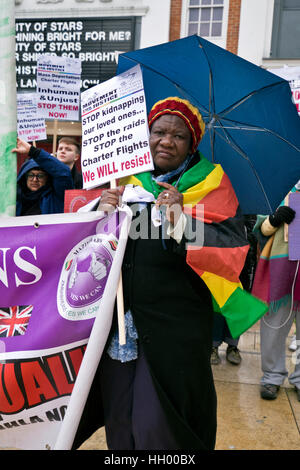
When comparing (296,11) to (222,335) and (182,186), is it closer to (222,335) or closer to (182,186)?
(222,335)

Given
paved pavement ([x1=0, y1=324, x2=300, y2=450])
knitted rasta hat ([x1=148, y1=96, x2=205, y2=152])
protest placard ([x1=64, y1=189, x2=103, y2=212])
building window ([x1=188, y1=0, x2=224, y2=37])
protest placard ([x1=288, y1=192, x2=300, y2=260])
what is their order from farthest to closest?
building window ([x1=188, y1=0, x2=224, y2=37]) < protest placard ([x1=288, y1=192, x2=300, y2=260]) < paved pavement ([x1=0, y1=324, x2=300, y2=450]) < protest placard ([x1=64, y1=189, x2=103, y2=212]) < knitted rasta hat ([x1=148, y1=96, x2=205, y2=152])

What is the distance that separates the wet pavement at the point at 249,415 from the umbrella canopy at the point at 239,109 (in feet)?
5.08

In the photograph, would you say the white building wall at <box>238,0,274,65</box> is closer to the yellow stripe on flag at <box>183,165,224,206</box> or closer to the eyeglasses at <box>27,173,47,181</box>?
the eyeglasses at <box>27,173,47,181</box>

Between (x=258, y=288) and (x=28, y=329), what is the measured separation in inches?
89.0

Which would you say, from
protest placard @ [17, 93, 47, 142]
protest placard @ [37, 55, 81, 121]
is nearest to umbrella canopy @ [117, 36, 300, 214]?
protest placard @ [37, 55, 81, 121]

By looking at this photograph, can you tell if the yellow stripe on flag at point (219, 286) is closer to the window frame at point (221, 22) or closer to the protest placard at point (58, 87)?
the protest placard at point (58, 87)

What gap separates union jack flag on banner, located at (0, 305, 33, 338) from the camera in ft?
5.96

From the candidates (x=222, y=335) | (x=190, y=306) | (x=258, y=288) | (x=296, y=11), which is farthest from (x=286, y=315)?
(x=296, y=11)

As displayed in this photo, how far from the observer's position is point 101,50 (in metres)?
10.8

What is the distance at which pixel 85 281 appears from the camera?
5.93ft

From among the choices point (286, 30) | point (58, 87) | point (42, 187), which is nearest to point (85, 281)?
point (42, 187)

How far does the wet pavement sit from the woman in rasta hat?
99 cm

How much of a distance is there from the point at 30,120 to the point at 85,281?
12.8 feet

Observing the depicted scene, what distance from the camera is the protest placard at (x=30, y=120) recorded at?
512 cm
